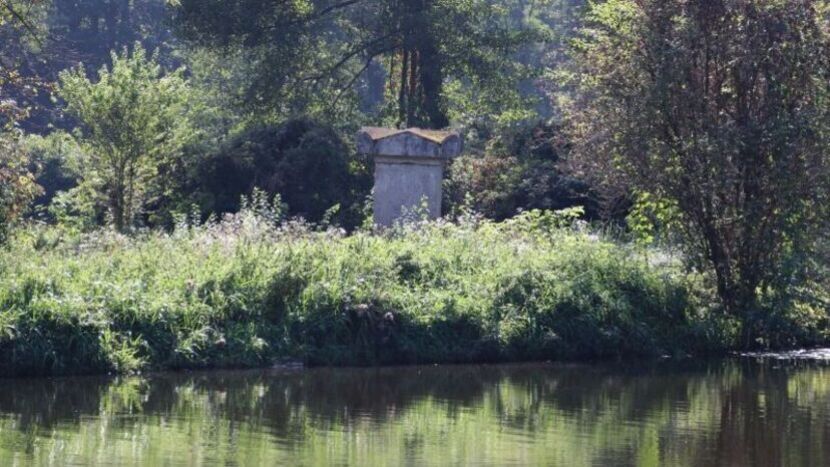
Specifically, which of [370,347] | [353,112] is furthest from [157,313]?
[353,112]

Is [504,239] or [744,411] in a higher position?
[504,239]

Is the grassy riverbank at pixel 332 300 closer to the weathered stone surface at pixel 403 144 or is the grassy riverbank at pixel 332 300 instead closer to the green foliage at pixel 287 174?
the weathered stone surface at pixel 403 144

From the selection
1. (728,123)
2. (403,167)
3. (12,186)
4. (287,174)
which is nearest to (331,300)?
(728,123)

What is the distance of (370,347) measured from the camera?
16891 millimetres

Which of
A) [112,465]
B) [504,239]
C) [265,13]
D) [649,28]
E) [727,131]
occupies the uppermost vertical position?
[265,13]

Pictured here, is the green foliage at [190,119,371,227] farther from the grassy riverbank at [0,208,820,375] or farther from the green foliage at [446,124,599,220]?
the grassy riverbank at [0,208,820,375]

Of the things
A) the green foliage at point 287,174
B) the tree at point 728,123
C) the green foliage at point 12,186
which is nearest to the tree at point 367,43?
the green foliage at point 287,174

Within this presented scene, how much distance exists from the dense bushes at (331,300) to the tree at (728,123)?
0.95 metres

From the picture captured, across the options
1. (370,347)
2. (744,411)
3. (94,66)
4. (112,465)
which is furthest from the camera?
(94,66)

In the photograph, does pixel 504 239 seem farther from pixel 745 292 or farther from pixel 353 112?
pixel 353 112

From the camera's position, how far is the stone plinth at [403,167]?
23.8m

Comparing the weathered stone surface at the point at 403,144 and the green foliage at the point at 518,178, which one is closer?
the weathered stone surface at the point at 403,144

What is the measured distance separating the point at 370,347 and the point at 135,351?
114 inches

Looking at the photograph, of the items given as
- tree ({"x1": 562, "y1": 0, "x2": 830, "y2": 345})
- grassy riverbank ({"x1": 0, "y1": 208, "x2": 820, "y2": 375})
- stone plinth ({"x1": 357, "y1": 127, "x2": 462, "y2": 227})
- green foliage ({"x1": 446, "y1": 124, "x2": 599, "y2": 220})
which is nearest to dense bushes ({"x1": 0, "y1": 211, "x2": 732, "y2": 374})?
grassy riverbank ({"x1": 0, "y1": 208, "x2": 820, "y2": 375})
